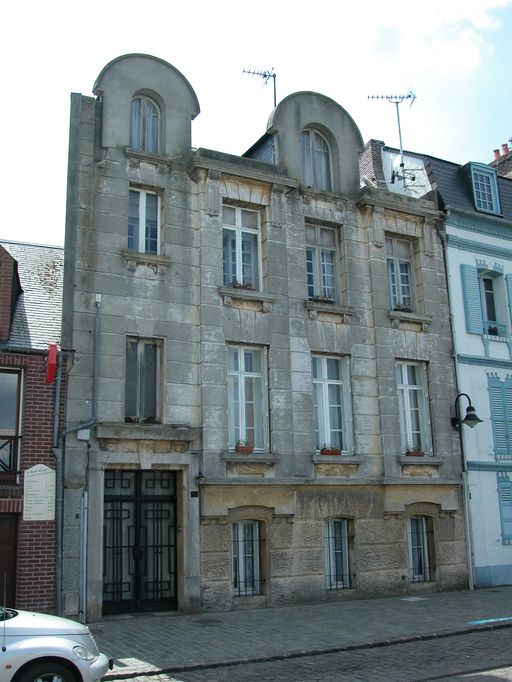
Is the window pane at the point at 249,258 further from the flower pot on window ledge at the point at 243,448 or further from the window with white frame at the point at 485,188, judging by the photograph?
the window with white frame at the point at 485,188

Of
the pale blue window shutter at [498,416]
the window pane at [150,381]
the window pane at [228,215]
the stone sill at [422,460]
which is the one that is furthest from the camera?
the pale blue window shutter at [498,416]

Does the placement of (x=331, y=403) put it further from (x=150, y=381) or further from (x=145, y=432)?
(x=145, y=432)

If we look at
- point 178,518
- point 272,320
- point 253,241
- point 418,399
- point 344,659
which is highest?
point 253,241

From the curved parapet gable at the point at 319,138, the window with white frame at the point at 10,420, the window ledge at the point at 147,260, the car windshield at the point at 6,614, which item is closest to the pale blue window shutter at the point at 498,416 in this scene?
the curved parapet gable at the point at 319,138

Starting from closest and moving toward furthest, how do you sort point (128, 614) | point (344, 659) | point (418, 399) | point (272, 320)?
point (344, 659)
point (128, 614)
point (272, 320)
point (418, 399)

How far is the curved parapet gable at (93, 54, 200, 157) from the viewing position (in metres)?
15.6

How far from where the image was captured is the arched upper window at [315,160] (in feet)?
59.6

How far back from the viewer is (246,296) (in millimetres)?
15969

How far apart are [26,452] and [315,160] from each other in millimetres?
9898

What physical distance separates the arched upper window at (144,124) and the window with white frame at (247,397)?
4777 mm

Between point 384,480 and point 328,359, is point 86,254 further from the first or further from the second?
point 384,480

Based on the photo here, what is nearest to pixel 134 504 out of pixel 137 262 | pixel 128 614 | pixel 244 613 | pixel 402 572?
pixel 128 614

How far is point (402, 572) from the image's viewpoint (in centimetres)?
1658

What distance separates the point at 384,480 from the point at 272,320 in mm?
4332
